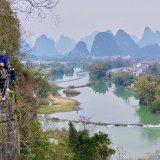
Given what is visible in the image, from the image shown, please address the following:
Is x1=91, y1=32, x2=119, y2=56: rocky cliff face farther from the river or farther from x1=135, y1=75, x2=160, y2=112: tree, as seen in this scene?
x1=135, y1=75, x2=160, y2=112: tree

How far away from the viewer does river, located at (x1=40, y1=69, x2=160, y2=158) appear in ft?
55.8

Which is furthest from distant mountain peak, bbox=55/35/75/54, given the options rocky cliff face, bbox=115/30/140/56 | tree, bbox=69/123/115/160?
tree, bbox=69/123/115/160

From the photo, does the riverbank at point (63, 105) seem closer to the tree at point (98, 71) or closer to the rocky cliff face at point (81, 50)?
the tree at point (98, 71)

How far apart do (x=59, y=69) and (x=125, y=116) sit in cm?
4145

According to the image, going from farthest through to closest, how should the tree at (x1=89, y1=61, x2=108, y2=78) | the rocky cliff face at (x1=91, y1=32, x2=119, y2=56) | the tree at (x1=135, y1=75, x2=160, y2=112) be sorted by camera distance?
the rocky cliff face at (x1=91, y1=32, x2=119, y2=56) → the tree at (x1=89, y1=61, x2=108, y2=78) → the tree at (x1=135, y1=75, x2=160, y2=112)

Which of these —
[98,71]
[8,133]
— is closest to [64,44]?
[98,71]

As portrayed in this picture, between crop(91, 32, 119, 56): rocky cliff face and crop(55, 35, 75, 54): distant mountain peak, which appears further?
crop(55, 35, 75, 54): distant mountain peak

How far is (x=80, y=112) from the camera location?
2653 cm

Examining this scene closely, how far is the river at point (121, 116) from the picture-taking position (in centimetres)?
1700

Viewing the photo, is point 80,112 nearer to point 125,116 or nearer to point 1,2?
point 125,116

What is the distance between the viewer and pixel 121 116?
24891 mm

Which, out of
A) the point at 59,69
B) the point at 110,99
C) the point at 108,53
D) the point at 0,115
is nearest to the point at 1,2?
the point at 0,115

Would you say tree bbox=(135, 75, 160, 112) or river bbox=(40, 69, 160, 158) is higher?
tree bbox=(135, 75, 160, 112)

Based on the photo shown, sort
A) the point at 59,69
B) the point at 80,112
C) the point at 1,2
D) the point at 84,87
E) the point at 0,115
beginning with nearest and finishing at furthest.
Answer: the point at 0,115
the point at 1,2
the point at 80,112
the point at 84,87
the point at 59,69
